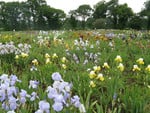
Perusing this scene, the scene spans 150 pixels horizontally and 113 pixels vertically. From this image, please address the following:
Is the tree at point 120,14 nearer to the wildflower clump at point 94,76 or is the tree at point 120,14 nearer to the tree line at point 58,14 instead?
the tree line at point 58,14

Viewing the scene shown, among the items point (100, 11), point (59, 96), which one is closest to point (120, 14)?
point (100, 11)

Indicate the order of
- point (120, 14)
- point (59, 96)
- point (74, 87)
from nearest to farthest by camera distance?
point (59, 96) < point (74, 87) < point (120, 14)

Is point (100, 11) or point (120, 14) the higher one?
point (100, 11)

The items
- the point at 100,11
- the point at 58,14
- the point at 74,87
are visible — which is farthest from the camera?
the point at 58,14

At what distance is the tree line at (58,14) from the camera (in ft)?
182

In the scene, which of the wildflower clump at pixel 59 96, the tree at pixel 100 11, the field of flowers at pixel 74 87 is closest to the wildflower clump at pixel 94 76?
the field of flowers at pixel 74 87

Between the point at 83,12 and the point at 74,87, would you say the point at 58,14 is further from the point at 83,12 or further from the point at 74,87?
the point at 74,87

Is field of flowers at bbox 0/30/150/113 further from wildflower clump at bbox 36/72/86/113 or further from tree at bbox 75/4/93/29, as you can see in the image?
tree at bbox 75/4/93/29

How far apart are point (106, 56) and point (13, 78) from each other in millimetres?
3248

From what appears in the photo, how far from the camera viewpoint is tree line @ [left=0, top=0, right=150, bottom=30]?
55625 millimetres

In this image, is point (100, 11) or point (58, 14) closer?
point (100, 11)

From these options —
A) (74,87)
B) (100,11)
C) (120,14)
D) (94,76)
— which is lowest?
(120,14)

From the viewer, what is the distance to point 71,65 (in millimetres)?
5191

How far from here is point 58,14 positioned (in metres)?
66.6
